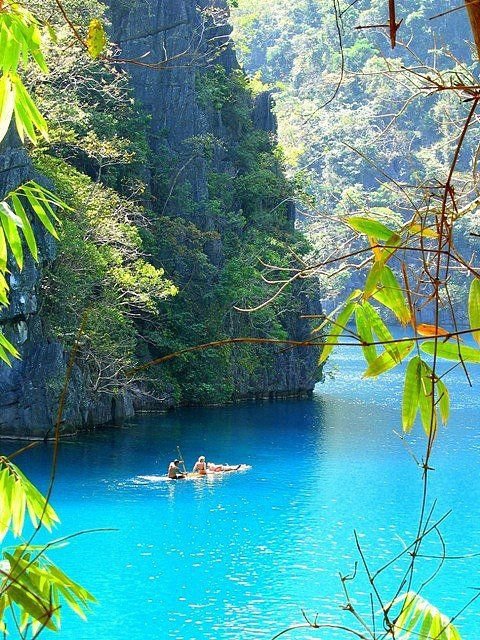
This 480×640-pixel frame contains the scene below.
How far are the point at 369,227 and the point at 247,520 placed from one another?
42.1ft

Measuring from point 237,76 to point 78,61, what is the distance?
30.6ft

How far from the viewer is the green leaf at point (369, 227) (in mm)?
1034

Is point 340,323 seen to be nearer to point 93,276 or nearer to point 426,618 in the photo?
point 426,618

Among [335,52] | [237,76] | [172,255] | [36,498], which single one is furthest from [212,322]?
[335,52]

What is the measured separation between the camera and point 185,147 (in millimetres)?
24109

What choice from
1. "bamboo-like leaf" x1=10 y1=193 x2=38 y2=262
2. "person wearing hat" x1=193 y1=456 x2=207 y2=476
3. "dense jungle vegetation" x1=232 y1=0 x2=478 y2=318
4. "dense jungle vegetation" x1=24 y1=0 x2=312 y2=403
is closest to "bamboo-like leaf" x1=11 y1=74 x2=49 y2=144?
"bamboo-like leaf" x1=10 y1=193 x2=38 y2=262

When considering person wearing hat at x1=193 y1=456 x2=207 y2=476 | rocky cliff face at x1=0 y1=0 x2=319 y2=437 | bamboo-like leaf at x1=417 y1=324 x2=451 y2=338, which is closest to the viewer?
bamboo-like leaf at x1=417 y1=324 x2=451 y2=338

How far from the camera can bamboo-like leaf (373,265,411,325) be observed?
107 centimetres

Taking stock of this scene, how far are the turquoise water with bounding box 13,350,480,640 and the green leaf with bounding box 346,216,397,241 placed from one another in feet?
23.4

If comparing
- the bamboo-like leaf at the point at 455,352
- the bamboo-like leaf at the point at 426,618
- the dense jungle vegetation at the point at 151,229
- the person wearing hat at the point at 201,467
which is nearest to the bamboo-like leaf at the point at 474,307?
the bamboo-like leaf at the point at 455,352

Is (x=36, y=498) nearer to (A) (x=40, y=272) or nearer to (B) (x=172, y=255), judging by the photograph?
(A) (x=40, y=272)

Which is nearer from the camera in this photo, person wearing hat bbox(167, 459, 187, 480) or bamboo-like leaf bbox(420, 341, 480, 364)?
bamboo-like leaf bbox(420, 341, 480, 364)

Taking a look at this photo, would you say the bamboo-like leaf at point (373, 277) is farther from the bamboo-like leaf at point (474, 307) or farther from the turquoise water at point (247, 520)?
the turquoise water at point (247, 520)

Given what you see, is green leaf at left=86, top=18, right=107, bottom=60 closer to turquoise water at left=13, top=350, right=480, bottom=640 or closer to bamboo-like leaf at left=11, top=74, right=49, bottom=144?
bamboo-like leaf at left=11, top=74, right=49, bottom=144
